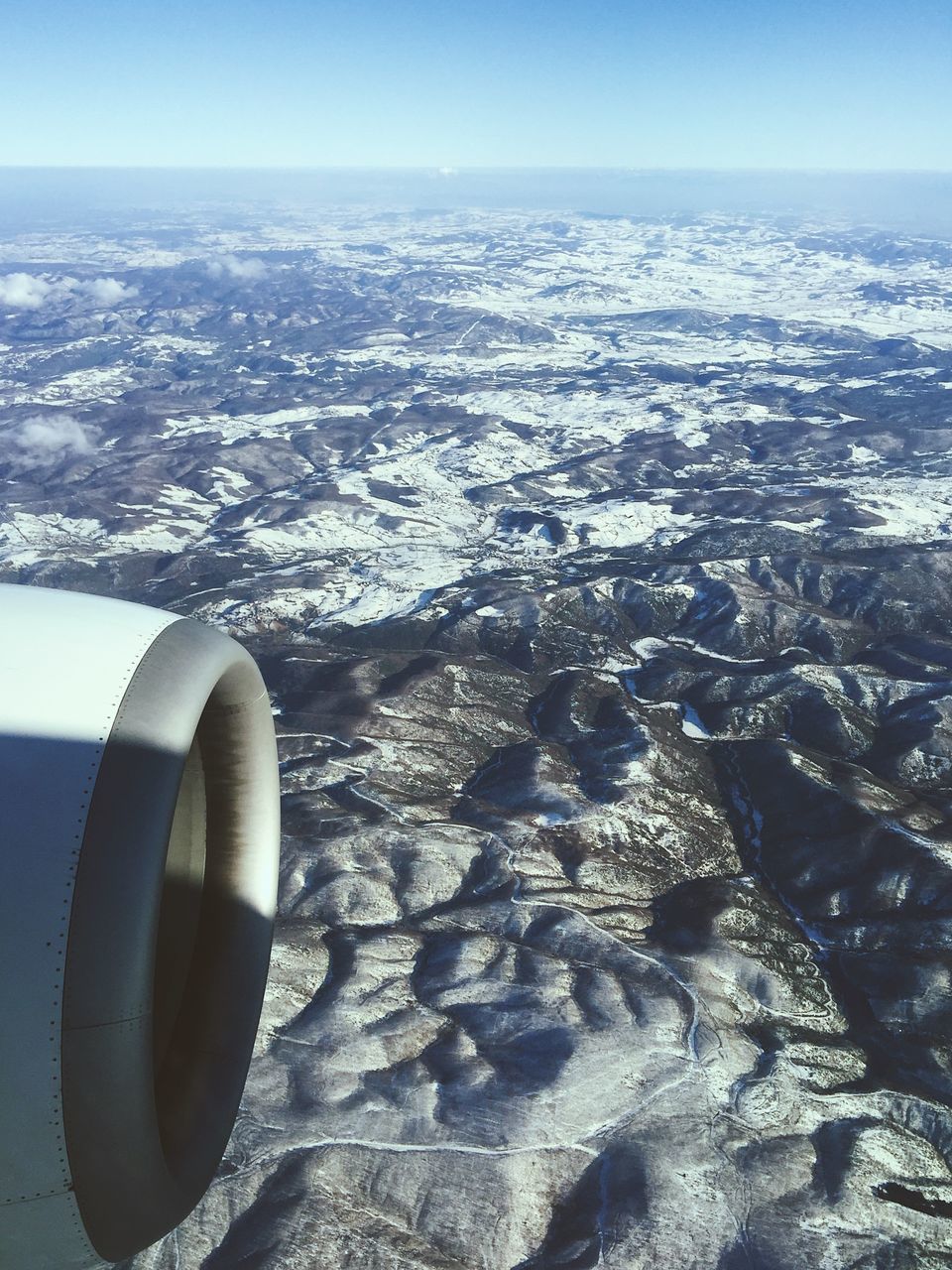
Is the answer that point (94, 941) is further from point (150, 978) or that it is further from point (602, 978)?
point (602, 978)

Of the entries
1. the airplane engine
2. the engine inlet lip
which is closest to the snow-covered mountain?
the engine inlet lip

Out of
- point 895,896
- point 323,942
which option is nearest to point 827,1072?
point 895,896

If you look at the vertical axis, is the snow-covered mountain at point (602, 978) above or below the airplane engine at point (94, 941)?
below

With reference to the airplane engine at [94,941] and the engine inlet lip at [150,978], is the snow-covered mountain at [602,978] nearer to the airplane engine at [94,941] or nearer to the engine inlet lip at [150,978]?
the engine inlet lip at [150,978]

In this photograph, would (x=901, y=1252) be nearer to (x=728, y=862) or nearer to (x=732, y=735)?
(x=728, y=862)

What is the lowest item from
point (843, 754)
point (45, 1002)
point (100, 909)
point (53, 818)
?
point (843, 754)

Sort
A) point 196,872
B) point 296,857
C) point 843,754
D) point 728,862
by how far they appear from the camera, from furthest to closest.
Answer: point 843,754
point 728,862
point 296,857
point 196,872

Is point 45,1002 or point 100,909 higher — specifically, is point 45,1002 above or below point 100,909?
below

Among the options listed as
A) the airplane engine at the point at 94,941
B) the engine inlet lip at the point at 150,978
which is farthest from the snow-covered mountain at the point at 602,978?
the airplane engine at the point at 94,941

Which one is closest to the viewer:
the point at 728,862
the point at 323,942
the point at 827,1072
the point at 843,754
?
the point at 827,1072
